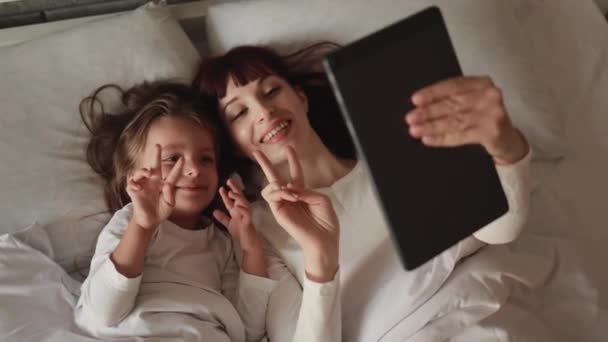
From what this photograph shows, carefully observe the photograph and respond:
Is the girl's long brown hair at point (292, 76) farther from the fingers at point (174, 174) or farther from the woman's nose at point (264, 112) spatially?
the fingers at point (174, 174)

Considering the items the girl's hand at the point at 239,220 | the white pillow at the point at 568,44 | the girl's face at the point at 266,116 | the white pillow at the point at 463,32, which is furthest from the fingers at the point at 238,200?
the white pillow at the point at 568,44

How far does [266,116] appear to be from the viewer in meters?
1.13

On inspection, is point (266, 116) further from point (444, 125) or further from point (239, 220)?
point (444, 125)

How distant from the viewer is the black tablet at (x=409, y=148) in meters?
0.72

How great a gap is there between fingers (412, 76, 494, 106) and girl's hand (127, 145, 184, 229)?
18.8 inches

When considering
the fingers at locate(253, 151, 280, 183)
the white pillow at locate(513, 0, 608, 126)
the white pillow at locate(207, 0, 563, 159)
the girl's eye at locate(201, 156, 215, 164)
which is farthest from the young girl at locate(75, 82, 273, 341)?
the white pillow at locate(513, 0, 608, 126)

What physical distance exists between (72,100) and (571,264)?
3.48ft

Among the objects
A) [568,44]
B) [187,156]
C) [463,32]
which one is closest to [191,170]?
[187,156]

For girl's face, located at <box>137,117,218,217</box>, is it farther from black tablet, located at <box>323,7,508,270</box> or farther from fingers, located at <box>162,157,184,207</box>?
black tablet, located at <box>323,7,508,270</box>

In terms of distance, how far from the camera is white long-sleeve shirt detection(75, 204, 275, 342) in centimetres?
103

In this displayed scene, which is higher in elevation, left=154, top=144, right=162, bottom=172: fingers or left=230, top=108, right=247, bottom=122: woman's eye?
left=154, top=144, right=162, bottom=172: fingers

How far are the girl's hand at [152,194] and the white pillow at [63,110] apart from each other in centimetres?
25

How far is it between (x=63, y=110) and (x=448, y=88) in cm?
84

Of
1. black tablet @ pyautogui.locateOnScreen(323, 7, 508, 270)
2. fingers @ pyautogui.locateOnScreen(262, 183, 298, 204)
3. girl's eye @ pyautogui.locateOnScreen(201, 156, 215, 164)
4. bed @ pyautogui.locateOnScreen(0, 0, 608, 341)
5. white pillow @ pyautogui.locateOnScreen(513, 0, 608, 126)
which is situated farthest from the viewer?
white pillow @ pyautogui.locateOnScreen(513, 0, 608, 126)
